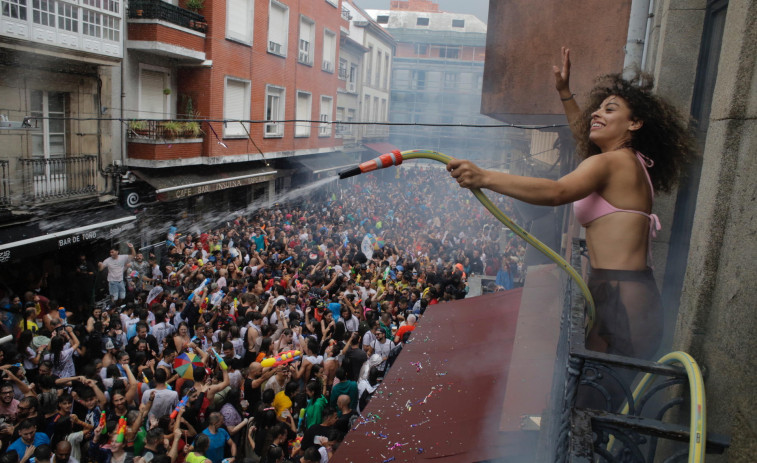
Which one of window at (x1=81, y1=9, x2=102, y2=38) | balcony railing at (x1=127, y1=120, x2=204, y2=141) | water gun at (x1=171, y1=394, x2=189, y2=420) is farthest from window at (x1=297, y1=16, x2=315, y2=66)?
water gun at (x1=171, y1=394, x2=189, y2=420)

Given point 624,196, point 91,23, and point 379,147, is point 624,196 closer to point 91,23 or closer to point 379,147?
point 91,23

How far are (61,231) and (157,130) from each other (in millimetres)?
4243

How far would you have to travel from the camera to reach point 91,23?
12.2 m

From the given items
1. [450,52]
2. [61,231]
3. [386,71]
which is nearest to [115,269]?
[61,231]

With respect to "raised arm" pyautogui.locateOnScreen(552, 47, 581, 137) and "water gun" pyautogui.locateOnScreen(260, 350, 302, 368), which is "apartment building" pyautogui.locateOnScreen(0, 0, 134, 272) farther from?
"raised arm" pyautogui.locateOnScreen(552, 47, 581, 137)

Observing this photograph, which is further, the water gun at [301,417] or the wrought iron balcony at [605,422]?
the water gun at [301,417]

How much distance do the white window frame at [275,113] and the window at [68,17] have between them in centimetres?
848

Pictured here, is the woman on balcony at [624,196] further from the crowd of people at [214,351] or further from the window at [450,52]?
the window at [450,52]

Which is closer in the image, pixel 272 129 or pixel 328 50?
pixel 272 129

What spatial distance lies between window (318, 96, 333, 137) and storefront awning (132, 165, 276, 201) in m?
6.26

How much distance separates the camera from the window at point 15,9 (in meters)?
10.3

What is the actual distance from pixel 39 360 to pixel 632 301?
6.97 m

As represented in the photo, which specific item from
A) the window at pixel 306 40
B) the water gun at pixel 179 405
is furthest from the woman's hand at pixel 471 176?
the window at pixel 306 40

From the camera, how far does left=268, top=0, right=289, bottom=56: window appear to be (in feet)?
65.0
